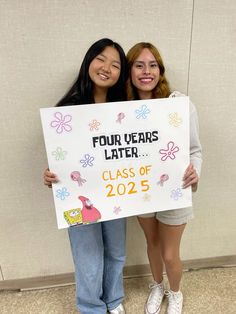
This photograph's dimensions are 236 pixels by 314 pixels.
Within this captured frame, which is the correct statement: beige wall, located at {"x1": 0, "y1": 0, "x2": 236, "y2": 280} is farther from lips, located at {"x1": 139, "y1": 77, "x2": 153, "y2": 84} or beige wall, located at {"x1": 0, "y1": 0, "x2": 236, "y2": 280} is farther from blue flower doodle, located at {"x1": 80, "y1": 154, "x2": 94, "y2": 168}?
blue flower doodle, located at {"x1": 80, "y1": 154, "x2": 94, "y2": 168}

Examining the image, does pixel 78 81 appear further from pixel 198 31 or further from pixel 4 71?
pixel 198 31

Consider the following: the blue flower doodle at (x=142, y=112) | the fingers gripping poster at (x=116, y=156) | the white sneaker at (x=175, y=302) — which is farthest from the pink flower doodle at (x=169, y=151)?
the white sneaker at (x=175, y=302)

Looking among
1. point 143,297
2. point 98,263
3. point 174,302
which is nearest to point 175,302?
point 174,302

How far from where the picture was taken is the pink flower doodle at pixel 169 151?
95 centimetres

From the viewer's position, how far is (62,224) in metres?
0.94

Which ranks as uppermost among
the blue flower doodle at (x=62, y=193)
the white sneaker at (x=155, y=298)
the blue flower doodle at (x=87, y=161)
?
the blue flower doodle at (x=87, y=161)

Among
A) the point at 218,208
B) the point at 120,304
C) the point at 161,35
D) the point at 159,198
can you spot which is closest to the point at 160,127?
the point at 159,198

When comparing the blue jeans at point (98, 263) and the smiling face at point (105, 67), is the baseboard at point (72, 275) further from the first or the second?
the smiling face at point (105, 67)

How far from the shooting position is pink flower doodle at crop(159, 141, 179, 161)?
0.95 m

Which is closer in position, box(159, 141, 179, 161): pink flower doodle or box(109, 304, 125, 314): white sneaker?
box(159, 141, 179, 161): pink flower doodle

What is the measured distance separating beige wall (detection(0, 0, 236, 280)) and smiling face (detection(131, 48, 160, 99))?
17cm

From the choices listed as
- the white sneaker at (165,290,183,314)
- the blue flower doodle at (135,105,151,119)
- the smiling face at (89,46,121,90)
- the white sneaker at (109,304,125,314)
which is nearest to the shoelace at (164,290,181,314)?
the white sneaker at (165,290,183,314)

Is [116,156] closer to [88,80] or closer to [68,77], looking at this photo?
[88,80]

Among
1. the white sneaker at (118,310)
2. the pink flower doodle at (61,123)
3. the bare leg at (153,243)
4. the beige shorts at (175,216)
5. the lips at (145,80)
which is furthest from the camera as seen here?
the white sneaker at (118,310)
